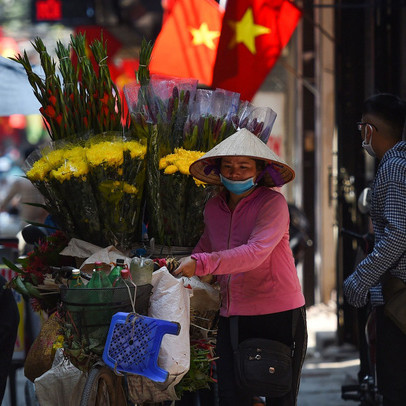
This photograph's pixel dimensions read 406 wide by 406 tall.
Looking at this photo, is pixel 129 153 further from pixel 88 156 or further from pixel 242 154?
pixel 242 154

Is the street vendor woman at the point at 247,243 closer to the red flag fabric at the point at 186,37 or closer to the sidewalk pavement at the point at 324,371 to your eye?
the sidewalk pavement at the point at 324,371

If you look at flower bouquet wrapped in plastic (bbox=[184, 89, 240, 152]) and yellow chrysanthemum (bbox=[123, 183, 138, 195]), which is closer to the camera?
yellow chrysanthemum (bbox=[123, 183, 138, 195])

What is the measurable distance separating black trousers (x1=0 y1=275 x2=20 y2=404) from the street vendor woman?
102 cm

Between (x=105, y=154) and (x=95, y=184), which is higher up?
(x=105, y=154)

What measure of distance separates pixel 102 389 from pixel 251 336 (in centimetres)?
91

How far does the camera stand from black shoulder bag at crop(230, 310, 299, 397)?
3986mm

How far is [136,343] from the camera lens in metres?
3.29

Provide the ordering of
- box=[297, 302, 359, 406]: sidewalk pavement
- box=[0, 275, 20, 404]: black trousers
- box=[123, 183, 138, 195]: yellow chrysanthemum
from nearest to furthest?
box=[123, 183, 138, 195]: yellow chrysanthemum < box=[0, 275, 20, 404]: black trousers < box=[297, 302, 359, 406]: sidewalk pavement

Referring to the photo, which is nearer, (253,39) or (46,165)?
(46,165)

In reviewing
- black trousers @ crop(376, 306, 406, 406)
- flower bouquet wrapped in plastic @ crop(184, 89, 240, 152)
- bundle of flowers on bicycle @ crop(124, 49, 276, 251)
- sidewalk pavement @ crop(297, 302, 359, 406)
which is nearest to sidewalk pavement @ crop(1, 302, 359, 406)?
sidewalk pavement @ crop(297, 302, 359, 406)

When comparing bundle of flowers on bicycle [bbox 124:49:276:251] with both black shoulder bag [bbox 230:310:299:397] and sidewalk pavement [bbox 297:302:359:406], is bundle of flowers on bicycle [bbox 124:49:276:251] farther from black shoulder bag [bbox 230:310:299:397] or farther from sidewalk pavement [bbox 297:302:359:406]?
sidewalk pavement [bbox 297:302:359:406]

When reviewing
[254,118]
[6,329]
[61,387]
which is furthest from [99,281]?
[254,118]

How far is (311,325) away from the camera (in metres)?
10.4

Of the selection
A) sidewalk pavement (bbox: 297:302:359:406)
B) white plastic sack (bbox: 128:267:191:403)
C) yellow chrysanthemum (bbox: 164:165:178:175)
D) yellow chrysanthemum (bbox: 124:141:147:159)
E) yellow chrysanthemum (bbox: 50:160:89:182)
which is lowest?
sidewalk pavement (bbox: 297:302:359:406)
